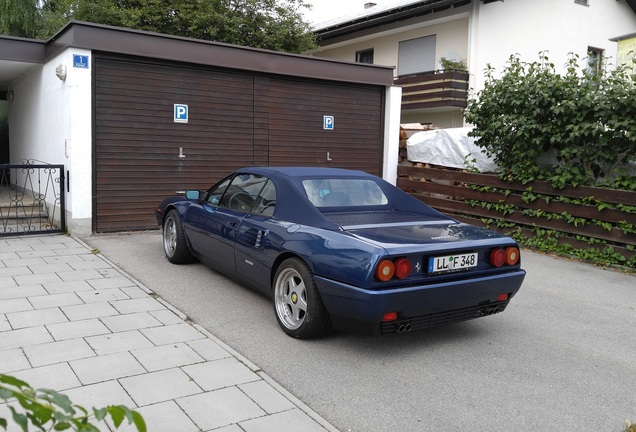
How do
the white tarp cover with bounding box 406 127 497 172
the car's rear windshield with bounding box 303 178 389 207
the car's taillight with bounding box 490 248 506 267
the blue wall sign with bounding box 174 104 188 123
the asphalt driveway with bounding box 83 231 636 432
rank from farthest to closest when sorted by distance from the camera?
the white tarp cover with bounding box 406 127 497 172 → the blue wall sign with bounding box 174 104 188 123 → the car's rear windshield with bounding box 303 178 389 207 → the car's taillight with bounding box 490 248 506 267 → the asphalt driveway with bounding box 83 231 636 432

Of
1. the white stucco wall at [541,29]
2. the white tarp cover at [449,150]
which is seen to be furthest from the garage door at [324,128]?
the white stucco wall at [541,29]

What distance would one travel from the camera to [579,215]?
27.4ft

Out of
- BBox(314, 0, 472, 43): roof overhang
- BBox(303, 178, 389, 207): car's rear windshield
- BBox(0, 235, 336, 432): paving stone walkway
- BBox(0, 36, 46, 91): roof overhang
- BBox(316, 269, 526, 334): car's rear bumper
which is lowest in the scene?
BBox(0, 235, 336, 432): paving stone walkway

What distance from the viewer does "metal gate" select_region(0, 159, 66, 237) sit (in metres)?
9.00

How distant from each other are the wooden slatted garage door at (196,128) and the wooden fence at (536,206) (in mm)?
2116

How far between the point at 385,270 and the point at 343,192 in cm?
167

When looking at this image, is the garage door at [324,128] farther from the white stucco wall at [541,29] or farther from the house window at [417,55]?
the house window at [417,55]

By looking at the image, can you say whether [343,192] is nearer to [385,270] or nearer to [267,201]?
[267,201]

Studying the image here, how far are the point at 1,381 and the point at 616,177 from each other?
8.60 meters

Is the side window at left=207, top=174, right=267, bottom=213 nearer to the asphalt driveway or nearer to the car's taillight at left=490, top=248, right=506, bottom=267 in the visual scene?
the asphalt driveway

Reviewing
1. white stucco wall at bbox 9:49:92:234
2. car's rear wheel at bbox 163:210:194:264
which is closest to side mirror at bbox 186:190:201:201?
car's rear wheel at bbox 163:210:194:264

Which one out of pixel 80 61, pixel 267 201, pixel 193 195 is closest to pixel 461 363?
pixel 267 201

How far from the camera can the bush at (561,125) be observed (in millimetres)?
8000

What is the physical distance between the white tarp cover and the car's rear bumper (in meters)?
6.32
